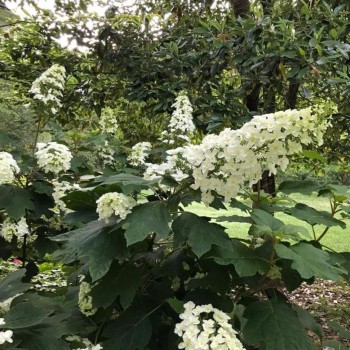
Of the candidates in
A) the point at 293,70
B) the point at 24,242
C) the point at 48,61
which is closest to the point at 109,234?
the point at 24,242

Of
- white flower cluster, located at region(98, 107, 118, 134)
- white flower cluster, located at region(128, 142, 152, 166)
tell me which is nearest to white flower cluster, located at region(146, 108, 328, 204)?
white flower cluster, located at region(128, 142, 152, 166)

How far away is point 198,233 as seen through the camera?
1.49m

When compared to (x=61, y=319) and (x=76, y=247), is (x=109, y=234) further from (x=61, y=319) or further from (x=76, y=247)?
(x=61, y=319)

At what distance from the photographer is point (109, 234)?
1.58 metres

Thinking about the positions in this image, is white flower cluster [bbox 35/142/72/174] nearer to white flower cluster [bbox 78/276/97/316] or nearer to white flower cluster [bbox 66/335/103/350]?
white flower cluster [bbox 78/276/97/316]

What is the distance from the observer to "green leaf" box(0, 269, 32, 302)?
67.2 inches

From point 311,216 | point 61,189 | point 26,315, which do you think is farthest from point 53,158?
point 311,216

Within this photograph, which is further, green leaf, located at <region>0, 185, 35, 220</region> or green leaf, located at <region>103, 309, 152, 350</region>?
green leaf, located at <region>0, 185, 35, 220</region>

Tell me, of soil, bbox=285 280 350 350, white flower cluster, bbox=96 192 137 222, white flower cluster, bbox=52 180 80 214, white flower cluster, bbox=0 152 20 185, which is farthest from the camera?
soil, bbox=285 280 350 350

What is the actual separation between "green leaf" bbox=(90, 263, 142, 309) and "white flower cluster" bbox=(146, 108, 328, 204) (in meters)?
0.39

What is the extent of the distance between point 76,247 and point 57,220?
3.97 ft

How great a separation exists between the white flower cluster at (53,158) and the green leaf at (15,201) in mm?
173

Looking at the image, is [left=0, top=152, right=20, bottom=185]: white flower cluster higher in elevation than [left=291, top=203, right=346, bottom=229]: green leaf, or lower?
higher

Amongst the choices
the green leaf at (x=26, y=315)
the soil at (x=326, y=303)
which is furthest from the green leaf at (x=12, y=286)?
the soil at (x=326, y=303)
